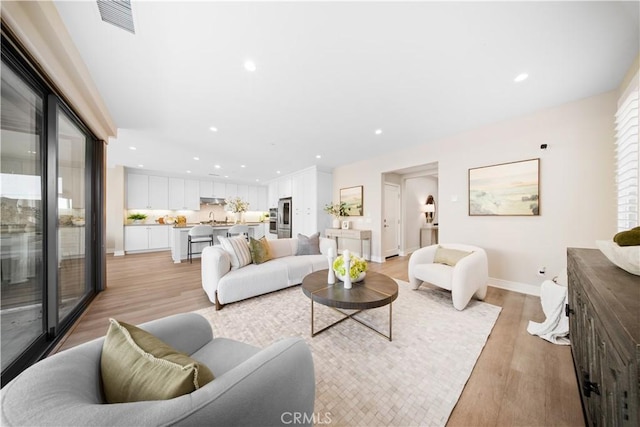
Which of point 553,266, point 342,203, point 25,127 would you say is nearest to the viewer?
point 25,127

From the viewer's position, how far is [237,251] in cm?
285

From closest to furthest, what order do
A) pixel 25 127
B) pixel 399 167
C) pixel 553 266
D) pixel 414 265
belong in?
1. pixel 25 127
2. pixel 553 266
3. pixel 414 265
4. pixel 399 167

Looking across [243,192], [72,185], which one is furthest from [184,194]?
[72,185]

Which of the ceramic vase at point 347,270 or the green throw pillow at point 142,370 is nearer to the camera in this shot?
the green throw pillow at point 142,370

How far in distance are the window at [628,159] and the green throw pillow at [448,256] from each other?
4.29 ft

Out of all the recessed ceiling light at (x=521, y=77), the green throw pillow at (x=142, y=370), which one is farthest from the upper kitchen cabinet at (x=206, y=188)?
the recessed ceiling light at (x=521, y=77)

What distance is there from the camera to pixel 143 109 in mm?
2719

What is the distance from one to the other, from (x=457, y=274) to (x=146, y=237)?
7.77 metres

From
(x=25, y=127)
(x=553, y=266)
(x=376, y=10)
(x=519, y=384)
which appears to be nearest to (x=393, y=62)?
(x=376, y=10)

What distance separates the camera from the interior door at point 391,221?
199 inches

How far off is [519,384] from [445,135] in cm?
342

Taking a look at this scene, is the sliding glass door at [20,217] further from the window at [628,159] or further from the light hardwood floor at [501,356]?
the window at [628,159]

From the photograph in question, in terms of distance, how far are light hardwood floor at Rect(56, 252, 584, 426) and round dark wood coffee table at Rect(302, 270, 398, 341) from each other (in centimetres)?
70

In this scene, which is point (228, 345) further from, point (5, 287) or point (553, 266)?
point (553, 266)
